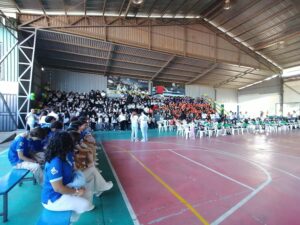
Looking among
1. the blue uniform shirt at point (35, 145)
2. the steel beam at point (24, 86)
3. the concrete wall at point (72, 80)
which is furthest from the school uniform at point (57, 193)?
the concrete wall at point (72, 80)

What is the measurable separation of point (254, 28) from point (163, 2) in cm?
946

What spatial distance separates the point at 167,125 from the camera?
18047mm

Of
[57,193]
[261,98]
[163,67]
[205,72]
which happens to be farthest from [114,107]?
[261,98]

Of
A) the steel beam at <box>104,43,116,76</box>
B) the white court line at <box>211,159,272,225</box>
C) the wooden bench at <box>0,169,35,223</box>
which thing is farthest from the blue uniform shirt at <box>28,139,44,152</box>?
the steel beam at <box>104,43,116,76</box>

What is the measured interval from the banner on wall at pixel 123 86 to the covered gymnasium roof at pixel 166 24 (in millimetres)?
→ 740

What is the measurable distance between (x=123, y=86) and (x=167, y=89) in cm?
591

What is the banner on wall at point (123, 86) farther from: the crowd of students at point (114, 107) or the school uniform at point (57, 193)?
the school uniform at point (57, 193)

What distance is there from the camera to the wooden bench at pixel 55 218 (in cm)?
205

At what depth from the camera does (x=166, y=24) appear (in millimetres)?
17438

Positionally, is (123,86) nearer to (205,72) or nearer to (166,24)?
(166,24)

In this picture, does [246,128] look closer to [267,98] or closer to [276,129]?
[276,129]

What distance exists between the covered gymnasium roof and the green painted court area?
11.8 meters

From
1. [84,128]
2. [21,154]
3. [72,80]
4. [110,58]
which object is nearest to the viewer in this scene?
[21,154]

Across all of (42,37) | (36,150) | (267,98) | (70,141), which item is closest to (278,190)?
(70,141)
